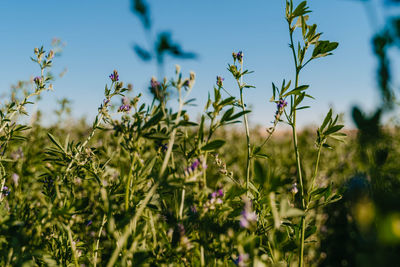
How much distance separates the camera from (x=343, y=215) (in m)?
2.42

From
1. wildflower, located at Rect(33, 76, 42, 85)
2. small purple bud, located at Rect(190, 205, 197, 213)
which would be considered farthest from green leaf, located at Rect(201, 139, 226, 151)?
wildflower, located at Rect(33, 76, 42, 85)

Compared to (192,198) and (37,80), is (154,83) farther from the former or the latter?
(37,80)

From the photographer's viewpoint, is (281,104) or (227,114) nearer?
(227,114)

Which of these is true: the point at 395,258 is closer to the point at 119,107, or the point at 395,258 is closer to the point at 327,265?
the point at 119,107

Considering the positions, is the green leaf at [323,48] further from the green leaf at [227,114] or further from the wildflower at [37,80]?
the wildflower at [37,80]

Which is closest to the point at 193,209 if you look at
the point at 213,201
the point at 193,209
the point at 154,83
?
the point at 193,209

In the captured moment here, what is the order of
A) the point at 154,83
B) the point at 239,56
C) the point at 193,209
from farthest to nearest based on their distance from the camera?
1. the point at 239,56
2. the point at 193,209
3. the point at 154,83

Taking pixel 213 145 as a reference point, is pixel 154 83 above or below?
above

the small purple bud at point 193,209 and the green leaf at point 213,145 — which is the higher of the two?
the green leaf at point 213,145

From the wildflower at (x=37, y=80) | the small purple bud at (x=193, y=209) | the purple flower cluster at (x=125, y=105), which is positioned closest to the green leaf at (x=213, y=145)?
the small purple bud at (x=193, y=209)

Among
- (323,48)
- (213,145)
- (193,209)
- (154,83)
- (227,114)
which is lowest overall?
(193,209)

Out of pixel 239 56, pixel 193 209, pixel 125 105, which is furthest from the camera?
pixel 239 56

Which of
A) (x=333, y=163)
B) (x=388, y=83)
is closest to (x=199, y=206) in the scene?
(x=388, y=83)

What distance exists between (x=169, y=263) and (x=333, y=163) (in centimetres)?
324
